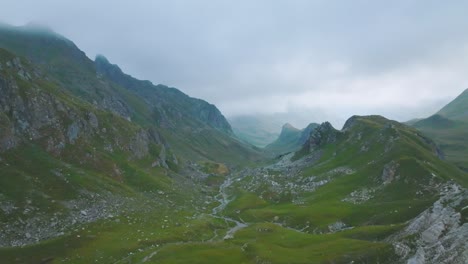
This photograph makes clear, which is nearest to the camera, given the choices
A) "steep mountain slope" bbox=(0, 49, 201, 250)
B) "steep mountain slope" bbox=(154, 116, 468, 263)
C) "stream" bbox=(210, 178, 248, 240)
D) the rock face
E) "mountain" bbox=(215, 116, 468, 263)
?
the rock face

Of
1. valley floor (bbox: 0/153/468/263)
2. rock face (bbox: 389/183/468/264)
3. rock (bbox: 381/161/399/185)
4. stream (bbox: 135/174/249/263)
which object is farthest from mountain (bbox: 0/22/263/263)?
rock (bbox: 381/161/399/185)

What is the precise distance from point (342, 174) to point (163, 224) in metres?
94.9

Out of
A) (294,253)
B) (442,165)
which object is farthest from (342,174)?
(294,253)

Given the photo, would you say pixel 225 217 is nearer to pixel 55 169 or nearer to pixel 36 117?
pixel 55 169

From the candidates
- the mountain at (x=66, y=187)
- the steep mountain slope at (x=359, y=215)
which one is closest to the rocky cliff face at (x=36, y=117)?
the mountain at (x=66, y=187)

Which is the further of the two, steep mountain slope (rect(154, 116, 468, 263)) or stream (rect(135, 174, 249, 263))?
stream (rect(135, 174, 249, 263))

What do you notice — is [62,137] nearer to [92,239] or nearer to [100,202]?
[100,202]

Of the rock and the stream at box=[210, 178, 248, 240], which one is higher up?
the rock

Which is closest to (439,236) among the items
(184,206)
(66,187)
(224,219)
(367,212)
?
(367,212)

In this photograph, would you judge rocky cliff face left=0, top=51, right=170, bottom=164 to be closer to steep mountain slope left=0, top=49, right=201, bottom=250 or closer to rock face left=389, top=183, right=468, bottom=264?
steep mountain slope left=0, top=49, right=201, bottom=250

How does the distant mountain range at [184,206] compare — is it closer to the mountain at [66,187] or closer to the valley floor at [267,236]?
the valley floor at [267,236]

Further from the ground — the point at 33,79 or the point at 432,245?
the point at 33,79

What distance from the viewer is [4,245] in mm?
88875

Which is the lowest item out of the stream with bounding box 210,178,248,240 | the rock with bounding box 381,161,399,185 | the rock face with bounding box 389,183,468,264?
the stream with bounding box 210,178,248,240
